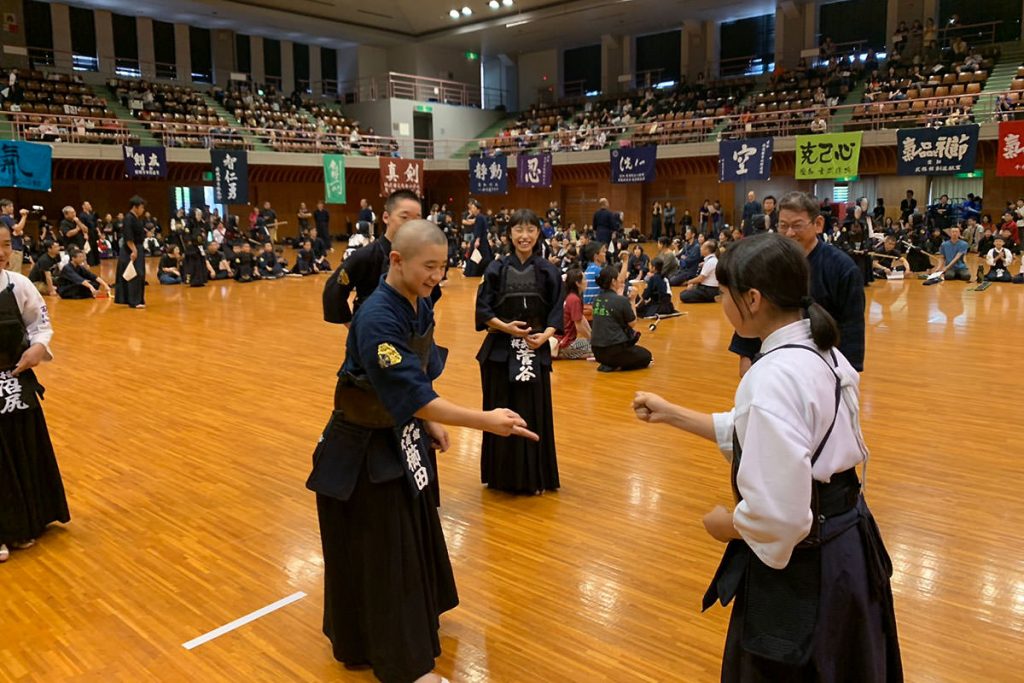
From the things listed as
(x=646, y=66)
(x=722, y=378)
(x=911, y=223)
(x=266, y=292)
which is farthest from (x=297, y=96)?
(x=722, y=378)

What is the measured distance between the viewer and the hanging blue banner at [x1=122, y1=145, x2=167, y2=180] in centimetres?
2178

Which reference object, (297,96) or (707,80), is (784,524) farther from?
(297,96)

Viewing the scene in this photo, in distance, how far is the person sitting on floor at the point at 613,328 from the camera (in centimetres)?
803

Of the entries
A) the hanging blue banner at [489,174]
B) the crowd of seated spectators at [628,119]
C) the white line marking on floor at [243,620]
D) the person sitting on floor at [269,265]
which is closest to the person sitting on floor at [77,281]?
the person sitting on floor at [269,265]

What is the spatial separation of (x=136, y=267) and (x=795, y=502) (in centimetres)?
1352

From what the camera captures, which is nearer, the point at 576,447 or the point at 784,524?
the point at 784,524

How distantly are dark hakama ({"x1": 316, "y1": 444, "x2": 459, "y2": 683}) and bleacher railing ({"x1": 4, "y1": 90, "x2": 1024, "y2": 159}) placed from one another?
20889 mm

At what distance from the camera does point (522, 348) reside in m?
4.64

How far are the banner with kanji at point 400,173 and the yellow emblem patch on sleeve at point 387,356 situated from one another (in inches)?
973

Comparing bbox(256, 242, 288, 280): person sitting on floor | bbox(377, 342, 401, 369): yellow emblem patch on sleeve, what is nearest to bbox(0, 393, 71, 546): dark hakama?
bbox(377, 342, 401, 369): yellow emblem patch on sleeve

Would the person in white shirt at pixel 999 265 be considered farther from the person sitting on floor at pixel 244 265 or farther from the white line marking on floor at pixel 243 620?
the person sitting on floor at pixel 244 265

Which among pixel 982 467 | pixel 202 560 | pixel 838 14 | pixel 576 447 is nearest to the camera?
pixel 202 560

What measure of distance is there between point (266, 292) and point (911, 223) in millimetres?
15492

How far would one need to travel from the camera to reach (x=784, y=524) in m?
1.62
